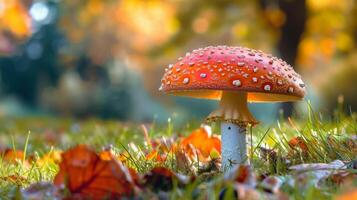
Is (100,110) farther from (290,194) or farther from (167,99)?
(290,194)

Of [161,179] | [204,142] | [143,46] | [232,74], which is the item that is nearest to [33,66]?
[143,46]

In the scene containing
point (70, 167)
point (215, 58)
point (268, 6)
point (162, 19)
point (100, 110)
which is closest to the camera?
point (70, 167)

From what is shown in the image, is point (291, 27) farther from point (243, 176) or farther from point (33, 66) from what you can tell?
point (33, 66)

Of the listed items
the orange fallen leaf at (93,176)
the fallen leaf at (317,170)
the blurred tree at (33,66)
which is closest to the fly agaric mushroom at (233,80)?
the fallen leaf at (317,170)

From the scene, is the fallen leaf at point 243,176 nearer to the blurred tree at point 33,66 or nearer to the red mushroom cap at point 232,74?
the red mushroom cap at point 232,74

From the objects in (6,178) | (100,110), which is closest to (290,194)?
(6,178)

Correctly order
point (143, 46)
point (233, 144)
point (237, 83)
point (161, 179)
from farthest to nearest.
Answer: point (143, 46) < point (233, 144) < point (237, 83) < point (161, 179)
